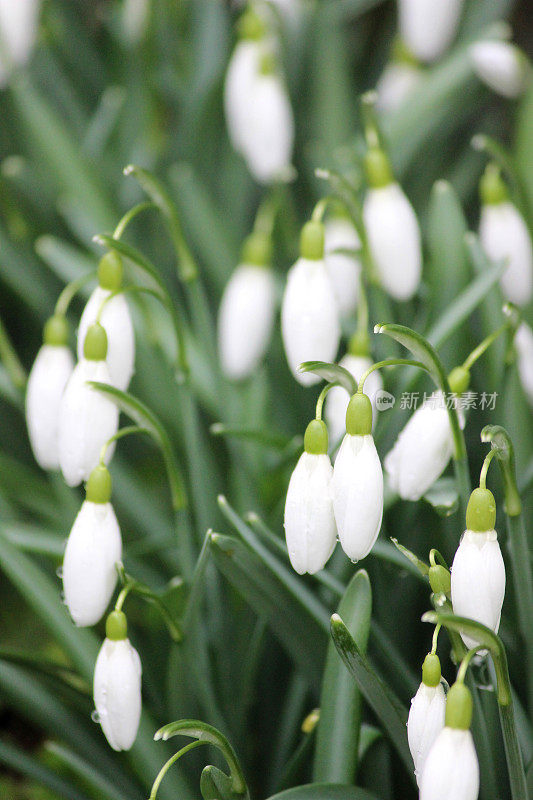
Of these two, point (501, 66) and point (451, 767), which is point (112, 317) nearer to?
point (451, 767)

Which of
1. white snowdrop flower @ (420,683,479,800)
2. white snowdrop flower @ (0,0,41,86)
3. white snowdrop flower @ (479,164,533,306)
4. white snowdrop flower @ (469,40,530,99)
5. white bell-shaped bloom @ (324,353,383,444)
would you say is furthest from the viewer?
white snowdrop flower @ (0,0,41,86)

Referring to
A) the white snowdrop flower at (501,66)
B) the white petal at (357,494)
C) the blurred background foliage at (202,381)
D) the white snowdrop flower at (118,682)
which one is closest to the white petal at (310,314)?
the blurred background foliage at (202,381)

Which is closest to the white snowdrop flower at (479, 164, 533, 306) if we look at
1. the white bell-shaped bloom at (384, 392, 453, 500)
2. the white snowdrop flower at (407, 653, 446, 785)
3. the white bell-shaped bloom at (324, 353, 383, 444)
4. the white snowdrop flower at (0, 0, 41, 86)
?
the white bell-shaped bloom at (324, 353, 383, 444)

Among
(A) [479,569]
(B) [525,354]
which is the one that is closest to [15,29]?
(B) [525,354]

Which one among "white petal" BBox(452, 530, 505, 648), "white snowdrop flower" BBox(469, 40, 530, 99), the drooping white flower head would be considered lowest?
"white petal" BBox(452, 530, 505, 648)

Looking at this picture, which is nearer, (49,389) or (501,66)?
(49,389)

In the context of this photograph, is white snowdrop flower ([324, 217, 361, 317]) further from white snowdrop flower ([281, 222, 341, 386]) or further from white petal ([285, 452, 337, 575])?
white petal ([285, 452, 337, 575])

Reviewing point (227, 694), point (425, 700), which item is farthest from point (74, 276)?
point (425, 700)
